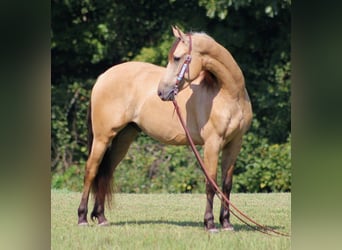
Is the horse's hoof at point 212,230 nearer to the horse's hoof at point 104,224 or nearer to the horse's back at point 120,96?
the horse's hoof at point 104,224

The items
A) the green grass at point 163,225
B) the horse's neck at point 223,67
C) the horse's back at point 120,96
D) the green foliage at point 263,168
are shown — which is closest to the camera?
the green grass at point 163,225

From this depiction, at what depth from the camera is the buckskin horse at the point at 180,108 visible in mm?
6266

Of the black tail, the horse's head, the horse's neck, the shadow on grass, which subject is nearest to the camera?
the horse's head

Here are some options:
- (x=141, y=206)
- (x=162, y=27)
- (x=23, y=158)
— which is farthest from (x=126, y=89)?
(x=162, y=27)

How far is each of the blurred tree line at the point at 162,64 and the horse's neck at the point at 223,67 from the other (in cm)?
570

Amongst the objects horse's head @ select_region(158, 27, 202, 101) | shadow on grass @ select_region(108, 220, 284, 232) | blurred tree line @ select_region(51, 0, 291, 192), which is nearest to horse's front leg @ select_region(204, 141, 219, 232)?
Answer: shadow on grass @ select_region(108, 220, 284, 232)

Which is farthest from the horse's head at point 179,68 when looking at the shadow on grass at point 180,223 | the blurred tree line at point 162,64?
the blurred tree line at point 162,64

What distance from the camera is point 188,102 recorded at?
22.0 feet

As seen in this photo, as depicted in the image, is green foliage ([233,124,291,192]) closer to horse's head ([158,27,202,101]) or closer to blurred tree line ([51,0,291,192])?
blurred tree line ([51,0,291,192])

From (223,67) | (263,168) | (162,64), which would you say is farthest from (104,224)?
(162,64)

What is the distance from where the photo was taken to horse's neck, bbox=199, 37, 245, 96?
6316 millimetres

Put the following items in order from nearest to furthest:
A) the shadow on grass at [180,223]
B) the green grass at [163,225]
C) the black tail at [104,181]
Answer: the green grass at [163,225], the shadow on grass at [180,223], the black tail at [104,181]

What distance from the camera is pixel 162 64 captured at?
13.7 metres

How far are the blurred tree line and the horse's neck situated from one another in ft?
18.7
